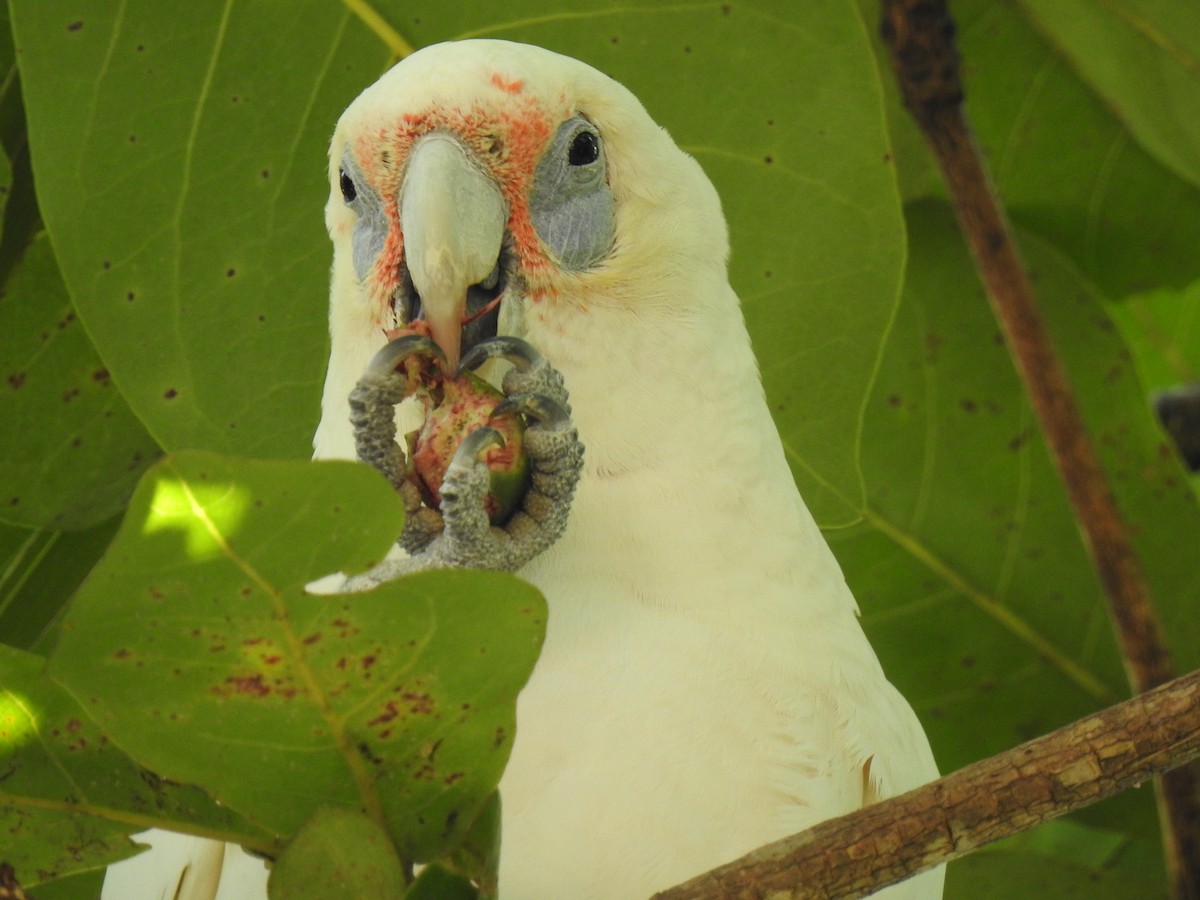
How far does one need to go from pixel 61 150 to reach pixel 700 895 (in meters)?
0.89

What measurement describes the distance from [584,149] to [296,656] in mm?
724

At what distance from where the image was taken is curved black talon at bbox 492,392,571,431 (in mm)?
1042

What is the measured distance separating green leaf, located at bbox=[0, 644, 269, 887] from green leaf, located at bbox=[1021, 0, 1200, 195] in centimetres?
A: 127

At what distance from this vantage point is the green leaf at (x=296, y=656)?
656 millimetres

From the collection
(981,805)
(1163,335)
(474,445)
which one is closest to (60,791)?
(474,445)

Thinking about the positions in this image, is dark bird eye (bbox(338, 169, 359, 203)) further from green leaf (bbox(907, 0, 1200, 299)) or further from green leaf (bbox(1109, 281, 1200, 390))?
green leaf (bbox(1109, 281, 1200, 390))

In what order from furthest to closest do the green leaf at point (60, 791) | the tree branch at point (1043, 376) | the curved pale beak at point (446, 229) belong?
the tree branch at point (1043, 376)
the curved pale beak at point (446, 229)
the green leaf at point (60, 791)

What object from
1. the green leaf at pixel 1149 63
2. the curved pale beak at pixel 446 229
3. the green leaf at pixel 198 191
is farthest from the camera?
the green leaf at pixel 1149 63

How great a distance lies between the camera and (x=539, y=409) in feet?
3.42

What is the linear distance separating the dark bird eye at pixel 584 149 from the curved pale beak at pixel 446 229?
0.10 meters

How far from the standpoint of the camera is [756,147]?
1.38m

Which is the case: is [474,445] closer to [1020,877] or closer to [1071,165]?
[1020,877]

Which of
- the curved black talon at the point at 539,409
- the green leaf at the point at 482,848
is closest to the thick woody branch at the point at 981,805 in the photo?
the green leaf at the point at 482,848

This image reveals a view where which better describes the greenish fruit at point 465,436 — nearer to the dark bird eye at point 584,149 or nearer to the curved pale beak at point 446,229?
the curved pale beak at point 446,229
